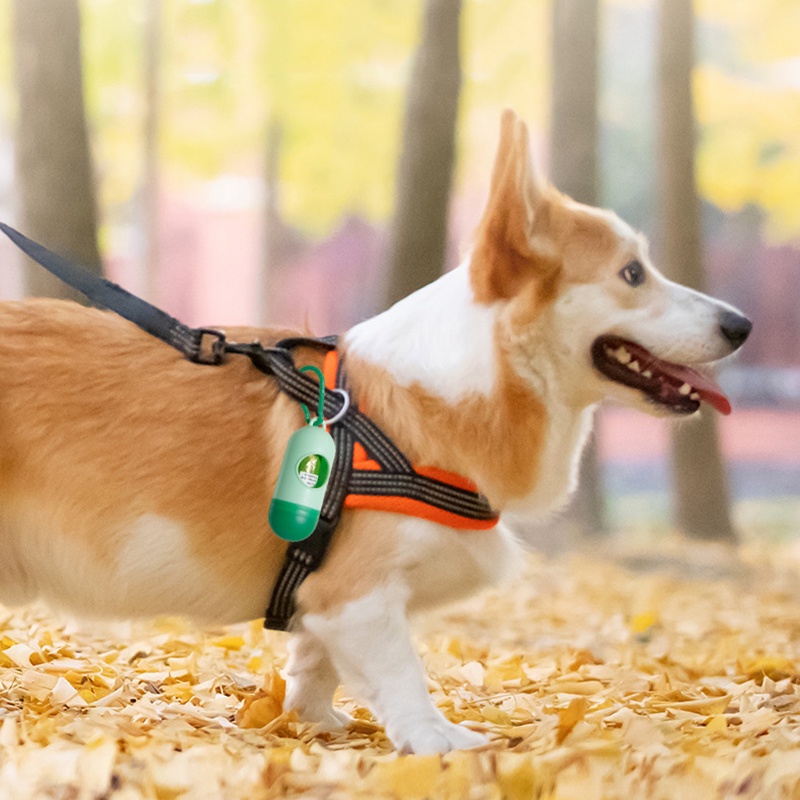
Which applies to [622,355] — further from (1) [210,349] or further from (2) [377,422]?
(1) [210,349]

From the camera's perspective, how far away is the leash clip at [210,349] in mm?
2498

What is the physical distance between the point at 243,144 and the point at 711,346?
10719mm

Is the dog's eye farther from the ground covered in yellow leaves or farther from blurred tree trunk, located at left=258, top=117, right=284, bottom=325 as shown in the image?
blurred tree trunk, located at left=258, top=117, right=284, bottom=325

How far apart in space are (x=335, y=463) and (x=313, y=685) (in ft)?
2.29

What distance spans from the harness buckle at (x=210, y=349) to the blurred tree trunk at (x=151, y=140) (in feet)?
27.7

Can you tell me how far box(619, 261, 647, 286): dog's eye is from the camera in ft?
8.25

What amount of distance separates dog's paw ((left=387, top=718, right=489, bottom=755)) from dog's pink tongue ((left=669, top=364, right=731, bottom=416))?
97cm

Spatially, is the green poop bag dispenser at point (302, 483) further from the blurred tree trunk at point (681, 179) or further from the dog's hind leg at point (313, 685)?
the blurred tree trunk at point (681, 179)

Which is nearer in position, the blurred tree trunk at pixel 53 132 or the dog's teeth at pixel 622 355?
the dog's teeth at pixel 622 355

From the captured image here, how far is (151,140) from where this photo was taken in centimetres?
1092

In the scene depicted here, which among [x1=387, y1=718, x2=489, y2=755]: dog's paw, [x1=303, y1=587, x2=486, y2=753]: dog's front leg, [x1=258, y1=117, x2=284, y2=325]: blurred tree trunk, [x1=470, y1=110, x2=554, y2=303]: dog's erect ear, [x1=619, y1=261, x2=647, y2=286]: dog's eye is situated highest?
[x1=470, y1=110, x2=554, y2=303]: dog's erect ear

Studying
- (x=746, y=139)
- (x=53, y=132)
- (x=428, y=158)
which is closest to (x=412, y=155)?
(x=428, y=158)

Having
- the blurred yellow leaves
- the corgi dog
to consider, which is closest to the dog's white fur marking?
the corgi dog

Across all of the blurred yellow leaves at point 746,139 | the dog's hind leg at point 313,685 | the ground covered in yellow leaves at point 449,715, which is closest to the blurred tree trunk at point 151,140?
the blurred yellow leaves at point 746,139
